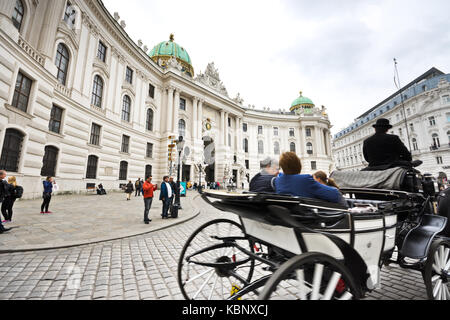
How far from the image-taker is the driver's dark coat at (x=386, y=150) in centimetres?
320

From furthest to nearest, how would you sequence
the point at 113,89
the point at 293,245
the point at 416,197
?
the point at 113,89, the point at 416,197, the point at 293,245

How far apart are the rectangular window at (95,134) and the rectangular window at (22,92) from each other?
7009 millimetres

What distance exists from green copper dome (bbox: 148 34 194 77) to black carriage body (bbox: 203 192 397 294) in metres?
36.3

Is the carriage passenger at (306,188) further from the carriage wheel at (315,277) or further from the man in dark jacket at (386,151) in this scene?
the man in dark jacket at (386,151)

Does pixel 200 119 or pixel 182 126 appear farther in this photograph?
pixel 200 119

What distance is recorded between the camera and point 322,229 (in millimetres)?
1708

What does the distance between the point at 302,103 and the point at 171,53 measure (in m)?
37.9

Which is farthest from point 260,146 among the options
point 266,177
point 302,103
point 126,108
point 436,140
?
point 266,177

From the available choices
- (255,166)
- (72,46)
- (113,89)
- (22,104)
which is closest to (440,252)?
(22,104)

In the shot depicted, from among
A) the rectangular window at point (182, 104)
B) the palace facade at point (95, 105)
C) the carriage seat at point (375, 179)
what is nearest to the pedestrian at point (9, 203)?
the palace facade at point (95, 105)

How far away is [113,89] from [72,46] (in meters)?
4.94

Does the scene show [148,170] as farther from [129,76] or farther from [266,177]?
[266,177]
